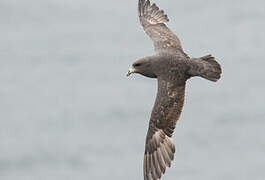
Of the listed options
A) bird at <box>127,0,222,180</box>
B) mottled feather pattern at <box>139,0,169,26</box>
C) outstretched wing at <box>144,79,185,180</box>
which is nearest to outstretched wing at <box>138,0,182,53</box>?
mottled feather pattern at <box>139,0,169,26</box>

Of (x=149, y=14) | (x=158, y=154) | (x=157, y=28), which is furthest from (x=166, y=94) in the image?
(x=149, y=14)

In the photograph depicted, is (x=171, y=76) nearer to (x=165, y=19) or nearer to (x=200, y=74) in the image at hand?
(x=200, y=74)

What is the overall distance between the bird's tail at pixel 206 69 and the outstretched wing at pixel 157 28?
112 cm

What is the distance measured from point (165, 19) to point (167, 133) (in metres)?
4.78

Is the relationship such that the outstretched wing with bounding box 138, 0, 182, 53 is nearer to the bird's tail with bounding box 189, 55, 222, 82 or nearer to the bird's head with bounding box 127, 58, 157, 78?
→ the bird's head with bounding box 127, 58, 157, 78

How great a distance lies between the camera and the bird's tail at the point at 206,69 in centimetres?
1694

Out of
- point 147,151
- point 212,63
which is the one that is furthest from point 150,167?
point 212,63

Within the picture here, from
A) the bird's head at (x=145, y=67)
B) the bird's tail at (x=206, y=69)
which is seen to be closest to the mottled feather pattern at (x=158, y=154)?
the bird's head at (x=145, y=67)

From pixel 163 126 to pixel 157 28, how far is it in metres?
3.89

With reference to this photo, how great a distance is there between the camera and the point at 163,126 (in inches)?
657

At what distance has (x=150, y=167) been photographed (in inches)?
659

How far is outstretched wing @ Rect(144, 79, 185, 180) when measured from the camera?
16594mm

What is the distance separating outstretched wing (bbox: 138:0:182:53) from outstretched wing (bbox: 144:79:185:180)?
168 centimetres

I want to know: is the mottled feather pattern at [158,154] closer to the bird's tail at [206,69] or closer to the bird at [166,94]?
the bird at [166,94]
